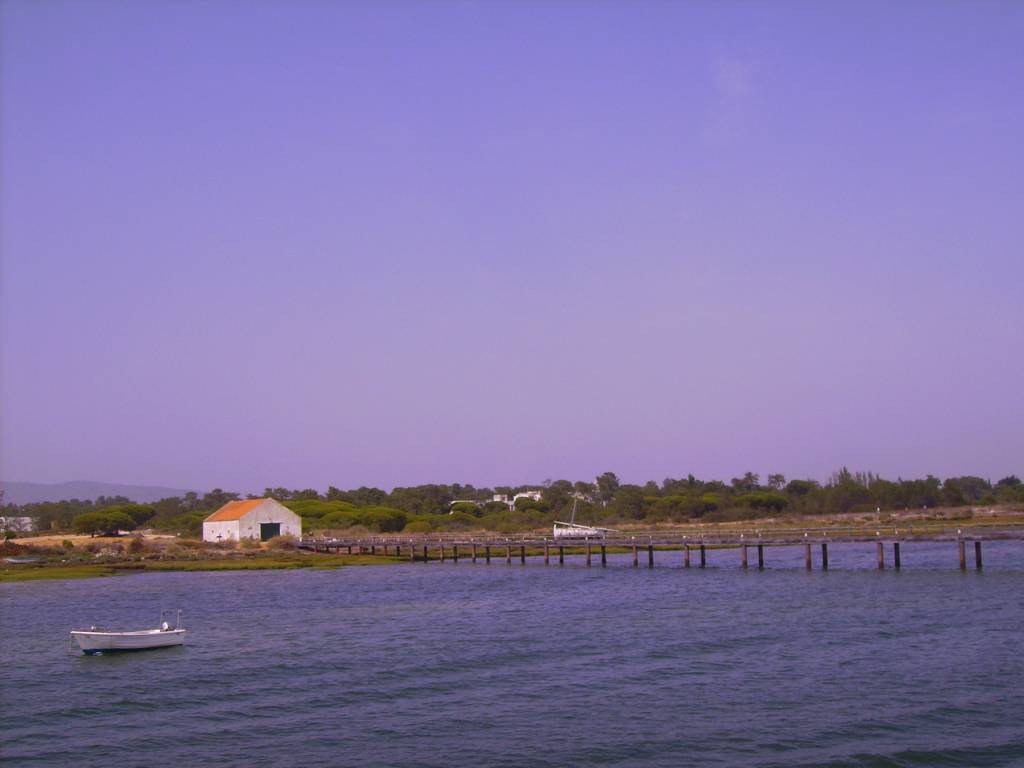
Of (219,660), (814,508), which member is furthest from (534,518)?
(219,660)

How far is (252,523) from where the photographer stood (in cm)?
9806

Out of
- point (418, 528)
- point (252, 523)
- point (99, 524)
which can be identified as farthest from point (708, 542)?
point (99, 524)

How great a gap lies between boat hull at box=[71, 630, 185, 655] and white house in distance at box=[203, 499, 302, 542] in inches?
2439

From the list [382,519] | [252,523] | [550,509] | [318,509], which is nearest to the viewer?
[252,523]

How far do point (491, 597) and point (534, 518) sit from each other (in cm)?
8407

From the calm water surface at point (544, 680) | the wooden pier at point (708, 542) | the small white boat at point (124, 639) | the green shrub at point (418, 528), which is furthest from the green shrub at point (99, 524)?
the small white boat at point (124, 639)

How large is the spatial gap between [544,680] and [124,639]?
52.9 feet

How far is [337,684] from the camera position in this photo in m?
28.5

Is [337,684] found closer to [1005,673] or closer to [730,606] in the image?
[1005,673]

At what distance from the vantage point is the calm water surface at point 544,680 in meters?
21.6

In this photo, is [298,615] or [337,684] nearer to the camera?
[337,684]

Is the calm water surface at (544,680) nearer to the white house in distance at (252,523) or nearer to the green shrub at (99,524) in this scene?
the white house in distance at (252,523)

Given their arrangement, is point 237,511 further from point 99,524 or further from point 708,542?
point 708,542

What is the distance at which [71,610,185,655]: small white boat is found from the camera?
35.3 m
